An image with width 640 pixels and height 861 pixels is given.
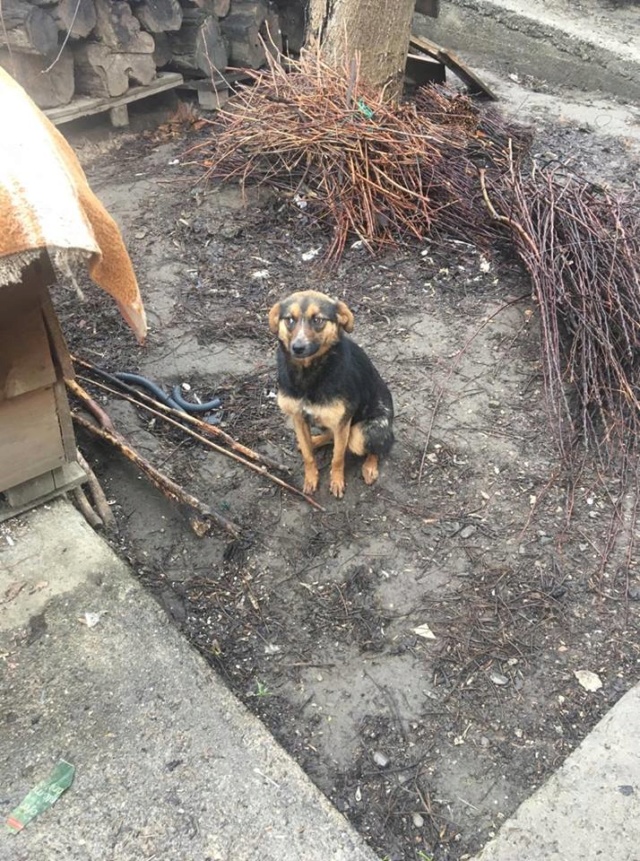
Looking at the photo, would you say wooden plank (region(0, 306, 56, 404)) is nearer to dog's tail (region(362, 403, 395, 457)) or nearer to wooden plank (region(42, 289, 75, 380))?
wooden plank (region(42, 289, 75, 380))

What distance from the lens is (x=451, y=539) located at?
3688mm

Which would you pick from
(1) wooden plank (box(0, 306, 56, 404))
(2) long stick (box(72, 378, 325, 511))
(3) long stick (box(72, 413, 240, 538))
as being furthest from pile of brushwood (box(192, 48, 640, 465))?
(1) wooden plank (box(0, 306, 56, 404))

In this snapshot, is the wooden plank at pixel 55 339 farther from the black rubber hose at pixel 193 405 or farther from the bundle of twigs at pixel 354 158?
the bundle of twigs at pixel 354 158

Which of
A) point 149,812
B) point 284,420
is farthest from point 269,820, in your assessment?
point 284,420

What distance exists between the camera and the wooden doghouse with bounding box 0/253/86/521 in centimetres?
278

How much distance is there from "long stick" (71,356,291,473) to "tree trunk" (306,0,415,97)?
4.11 meters

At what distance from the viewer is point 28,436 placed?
3.11 metres

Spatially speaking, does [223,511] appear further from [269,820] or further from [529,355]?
[529,355]

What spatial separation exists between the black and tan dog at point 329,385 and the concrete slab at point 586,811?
5.80 ft

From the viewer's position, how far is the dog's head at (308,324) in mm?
3314

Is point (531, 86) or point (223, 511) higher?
point (531, 86)

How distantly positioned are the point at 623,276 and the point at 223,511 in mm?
3272

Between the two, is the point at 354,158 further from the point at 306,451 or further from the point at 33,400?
the point at 33,400

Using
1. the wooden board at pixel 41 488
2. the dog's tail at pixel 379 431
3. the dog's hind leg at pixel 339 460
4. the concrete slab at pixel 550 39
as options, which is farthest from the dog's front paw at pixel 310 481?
the concrete slab at pixel 550 39
